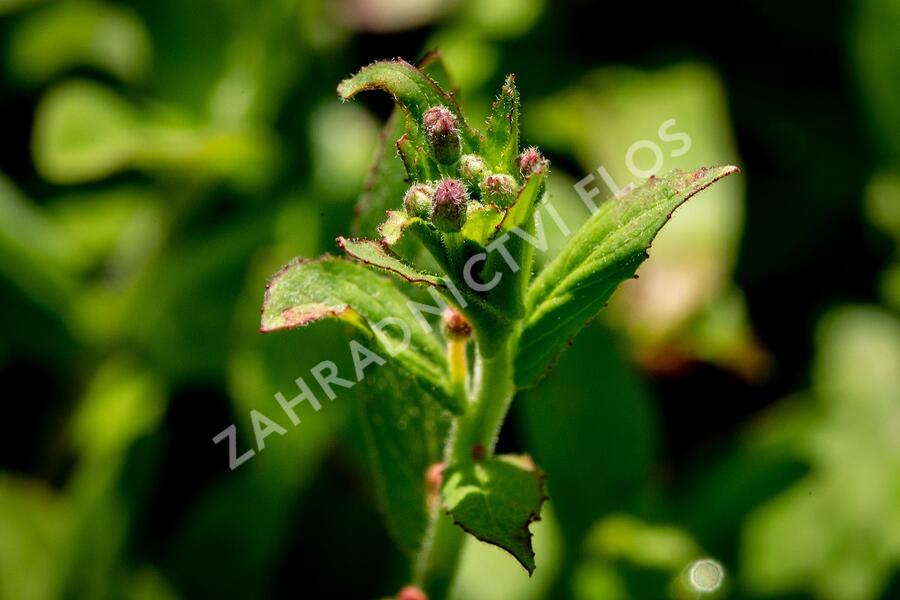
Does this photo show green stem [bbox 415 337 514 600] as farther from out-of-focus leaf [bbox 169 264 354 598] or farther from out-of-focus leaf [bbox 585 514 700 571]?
out-of-focus leaf [bbox 169 264 354 598]

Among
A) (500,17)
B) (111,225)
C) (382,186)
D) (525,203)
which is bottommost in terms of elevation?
(525,203)

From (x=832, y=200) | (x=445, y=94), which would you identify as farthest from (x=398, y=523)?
(x=832, y=200)

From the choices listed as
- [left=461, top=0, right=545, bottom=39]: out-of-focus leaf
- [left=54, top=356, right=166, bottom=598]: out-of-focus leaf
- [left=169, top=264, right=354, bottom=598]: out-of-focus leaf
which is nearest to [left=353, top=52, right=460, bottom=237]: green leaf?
[left=169, top=264, right=354, bottom=598]: out-of-focus leaf

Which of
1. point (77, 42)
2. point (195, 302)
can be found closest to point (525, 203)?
point (195, 302)

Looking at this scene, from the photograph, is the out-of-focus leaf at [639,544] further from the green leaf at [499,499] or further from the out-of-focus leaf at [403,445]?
the green leaf at [499,499]

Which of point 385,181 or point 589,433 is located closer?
point 385,181

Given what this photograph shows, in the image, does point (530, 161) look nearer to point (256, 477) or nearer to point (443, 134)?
point (443, 134)

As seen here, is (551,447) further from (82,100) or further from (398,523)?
(82,100)
